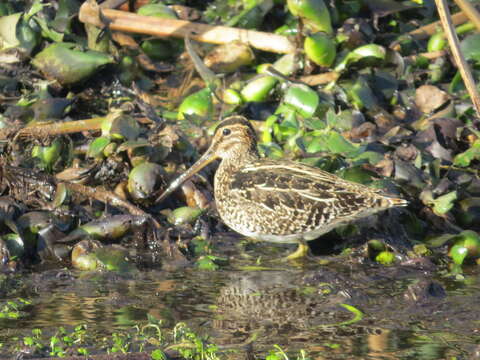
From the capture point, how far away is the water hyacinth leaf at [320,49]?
9.41m

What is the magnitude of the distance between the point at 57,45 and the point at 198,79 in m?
1.62

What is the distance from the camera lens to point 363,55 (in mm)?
9578

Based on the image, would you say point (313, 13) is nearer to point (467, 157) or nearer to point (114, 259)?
point (467, 157)

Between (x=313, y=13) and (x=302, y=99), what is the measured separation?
1.12 m

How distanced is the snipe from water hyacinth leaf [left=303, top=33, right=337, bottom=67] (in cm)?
201

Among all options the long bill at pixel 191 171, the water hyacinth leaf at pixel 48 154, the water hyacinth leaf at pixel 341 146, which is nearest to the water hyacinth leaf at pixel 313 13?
the water hyacinth leaf at pixel 341 146

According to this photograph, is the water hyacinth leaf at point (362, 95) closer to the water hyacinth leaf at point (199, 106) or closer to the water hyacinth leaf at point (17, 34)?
the water hyacinth leaf at point (199, 106)

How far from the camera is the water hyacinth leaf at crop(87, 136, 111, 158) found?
7.97 metres

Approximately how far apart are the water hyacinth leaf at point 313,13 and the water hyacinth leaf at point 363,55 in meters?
0.38

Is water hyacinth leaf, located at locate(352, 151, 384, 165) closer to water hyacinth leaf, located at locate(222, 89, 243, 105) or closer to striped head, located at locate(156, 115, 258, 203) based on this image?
striped head, located at locate(156, 115, 258, 203)

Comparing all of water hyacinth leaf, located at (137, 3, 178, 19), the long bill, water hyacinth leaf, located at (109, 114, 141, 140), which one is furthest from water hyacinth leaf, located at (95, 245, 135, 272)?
water hyacinth leaf, located at (137, 3, 178, 19)

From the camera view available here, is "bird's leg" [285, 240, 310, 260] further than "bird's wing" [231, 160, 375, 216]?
Yes

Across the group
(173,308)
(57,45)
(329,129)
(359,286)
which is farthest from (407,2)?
(173,308)

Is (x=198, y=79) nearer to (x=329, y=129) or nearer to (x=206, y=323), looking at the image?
(x=329, y=129)
